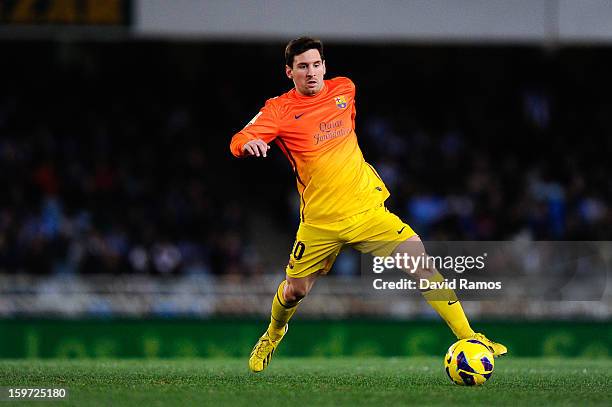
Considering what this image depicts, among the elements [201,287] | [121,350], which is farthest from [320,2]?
[121,350]

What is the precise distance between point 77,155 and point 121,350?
16.6ft

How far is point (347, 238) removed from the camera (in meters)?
7.86

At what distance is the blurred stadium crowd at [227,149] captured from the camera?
1625 centimetres

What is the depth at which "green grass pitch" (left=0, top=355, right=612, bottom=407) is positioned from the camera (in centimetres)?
639

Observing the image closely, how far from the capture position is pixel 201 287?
1414cm

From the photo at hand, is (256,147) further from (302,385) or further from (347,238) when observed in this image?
(302,385)

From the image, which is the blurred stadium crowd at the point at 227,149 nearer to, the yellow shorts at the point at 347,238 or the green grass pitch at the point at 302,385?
the green grass pitch at the point at 302,385

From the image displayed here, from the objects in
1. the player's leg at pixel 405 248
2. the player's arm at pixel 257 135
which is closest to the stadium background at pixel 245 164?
the player's leg at pixel 405 248

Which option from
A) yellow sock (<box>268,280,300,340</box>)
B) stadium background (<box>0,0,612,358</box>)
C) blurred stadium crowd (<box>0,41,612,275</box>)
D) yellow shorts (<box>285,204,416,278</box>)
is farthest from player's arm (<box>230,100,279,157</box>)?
blurred stadium crowd (<box>0,41,612,275</box>)

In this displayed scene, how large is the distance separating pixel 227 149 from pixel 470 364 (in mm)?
12199

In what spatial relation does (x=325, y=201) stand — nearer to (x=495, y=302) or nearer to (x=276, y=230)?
(x=495, y=302)

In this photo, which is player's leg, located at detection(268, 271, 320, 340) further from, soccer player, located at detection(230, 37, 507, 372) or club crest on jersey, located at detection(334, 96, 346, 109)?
club crest on jersey, located at detection(334, 96, 346, 109)

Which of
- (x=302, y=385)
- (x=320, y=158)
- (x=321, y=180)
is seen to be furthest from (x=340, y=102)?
(x=302, y=385)

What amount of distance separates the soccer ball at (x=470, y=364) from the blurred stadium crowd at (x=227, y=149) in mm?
8668
